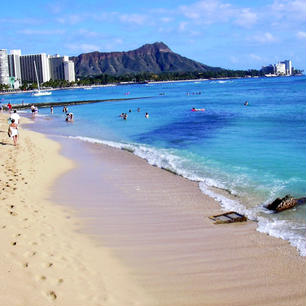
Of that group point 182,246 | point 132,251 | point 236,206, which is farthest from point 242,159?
point 132,251

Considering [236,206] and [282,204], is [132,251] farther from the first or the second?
[282,204]

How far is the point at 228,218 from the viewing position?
8.81 meters

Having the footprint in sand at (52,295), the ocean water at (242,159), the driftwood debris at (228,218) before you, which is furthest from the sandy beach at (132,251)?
the ocean water at (242,159)

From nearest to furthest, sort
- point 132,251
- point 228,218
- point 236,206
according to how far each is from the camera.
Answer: point 132,251
point 228,218
point 236,206

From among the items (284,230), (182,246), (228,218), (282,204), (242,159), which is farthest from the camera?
(242,159)

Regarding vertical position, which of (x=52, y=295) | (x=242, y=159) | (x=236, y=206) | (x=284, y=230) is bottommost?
(x=284, y=230)

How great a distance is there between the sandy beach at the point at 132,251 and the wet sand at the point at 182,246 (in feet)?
0.06

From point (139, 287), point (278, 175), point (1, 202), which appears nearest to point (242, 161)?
point (278, 175)

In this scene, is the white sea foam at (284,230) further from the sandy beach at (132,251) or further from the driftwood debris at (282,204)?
the driftwood debris at (282,204)

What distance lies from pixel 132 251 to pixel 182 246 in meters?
0.98

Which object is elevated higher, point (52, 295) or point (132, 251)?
point (52, 295)

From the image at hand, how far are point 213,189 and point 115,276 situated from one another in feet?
20.1

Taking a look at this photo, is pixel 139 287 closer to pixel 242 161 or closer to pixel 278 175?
pixel 278 175

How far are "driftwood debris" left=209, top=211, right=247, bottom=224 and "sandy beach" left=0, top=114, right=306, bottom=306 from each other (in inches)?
6.9
